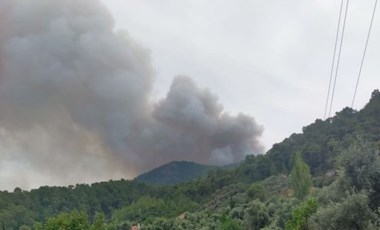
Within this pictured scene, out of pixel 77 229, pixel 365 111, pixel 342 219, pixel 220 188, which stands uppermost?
pixel 365 111

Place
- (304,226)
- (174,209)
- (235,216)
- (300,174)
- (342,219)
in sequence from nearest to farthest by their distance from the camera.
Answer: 1. (342,219)
2. (304,226)
3. (235,216)
4. (300,174)
5. (174,209)

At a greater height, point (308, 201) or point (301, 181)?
point (301, 181)

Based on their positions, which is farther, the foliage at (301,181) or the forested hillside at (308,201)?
the foliage at (301,181)

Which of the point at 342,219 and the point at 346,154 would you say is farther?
the point at 346,154

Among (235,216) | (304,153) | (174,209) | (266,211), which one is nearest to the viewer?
(266,211)

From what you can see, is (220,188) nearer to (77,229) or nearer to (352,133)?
(352,133)

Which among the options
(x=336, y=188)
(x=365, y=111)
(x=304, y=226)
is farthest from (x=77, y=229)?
(x=365, y=111)

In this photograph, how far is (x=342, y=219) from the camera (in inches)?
1251

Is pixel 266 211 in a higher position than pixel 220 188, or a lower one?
lower

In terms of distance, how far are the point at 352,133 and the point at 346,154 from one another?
153 meters

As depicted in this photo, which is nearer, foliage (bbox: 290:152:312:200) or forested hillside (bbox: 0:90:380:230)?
forested hillside (bbox: 0:90:380:230)

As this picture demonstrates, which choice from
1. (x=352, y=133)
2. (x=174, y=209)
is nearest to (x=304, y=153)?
(x=352, y=133)

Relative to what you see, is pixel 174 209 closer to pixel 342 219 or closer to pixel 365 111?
pixel 365 111

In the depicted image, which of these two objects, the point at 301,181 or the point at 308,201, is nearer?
the point at 308,201
